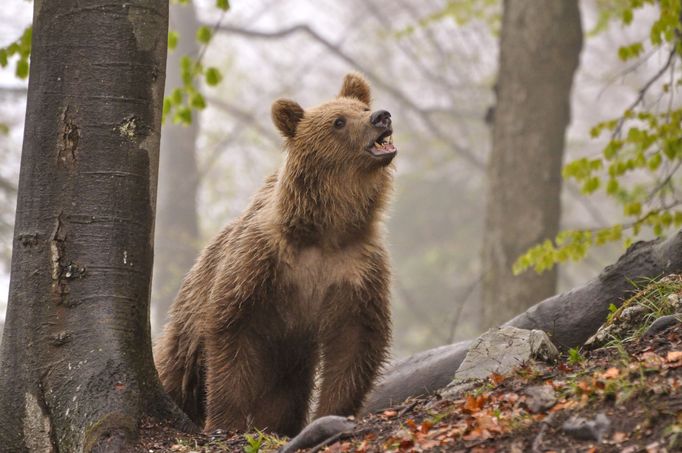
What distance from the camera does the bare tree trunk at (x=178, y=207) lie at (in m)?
23.8

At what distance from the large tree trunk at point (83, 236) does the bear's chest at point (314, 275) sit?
100 cm

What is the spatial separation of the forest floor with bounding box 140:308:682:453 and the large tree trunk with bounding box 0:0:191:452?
15.8 inches

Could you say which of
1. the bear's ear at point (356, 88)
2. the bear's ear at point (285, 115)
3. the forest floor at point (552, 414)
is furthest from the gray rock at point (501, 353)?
the bear's ear at point (356, 88)

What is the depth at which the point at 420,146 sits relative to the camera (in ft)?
96.3

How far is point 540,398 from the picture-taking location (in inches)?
150

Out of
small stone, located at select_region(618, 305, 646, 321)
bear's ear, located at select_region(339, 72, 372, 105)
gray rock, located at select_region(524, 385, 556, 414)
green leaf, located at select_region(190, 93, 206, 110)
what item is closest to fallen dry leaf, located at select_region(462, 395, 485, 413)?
gray rock, located at select_region(524, 385, 556, 414)

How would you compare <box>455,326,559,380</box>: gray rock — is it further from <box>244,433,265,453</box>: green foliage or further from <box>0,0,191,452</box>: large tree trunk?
<box>0,0,191,452</box>: large tree trunk

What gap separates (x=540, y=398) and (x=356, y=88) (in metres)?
3.14

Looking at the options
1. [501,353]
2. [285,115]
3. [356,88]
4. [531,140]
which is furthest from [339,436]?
[531,140]

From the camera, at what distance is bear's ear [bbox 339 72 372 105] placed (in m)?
6.38

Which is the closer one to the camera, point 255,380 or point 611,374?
point 611,374

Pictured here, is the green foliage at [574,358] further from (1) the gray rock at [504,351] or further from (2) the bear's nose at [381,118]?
(2) the bear's nose at [381,118]

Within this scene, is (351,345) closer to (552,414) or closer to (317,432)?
(317,432)

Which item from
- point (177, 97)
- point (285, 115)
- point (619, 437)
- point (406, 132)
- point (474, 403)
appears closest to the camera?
point (619, 437)
